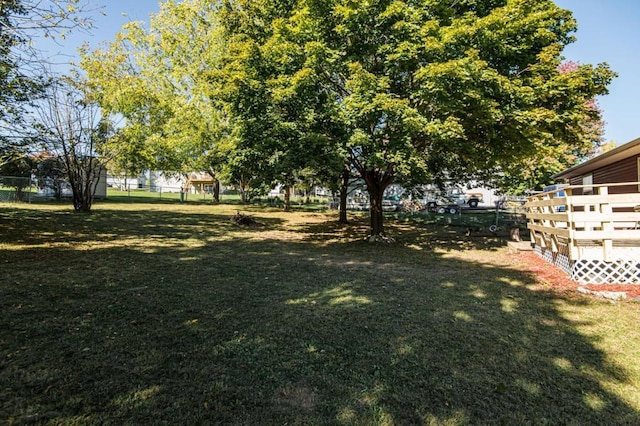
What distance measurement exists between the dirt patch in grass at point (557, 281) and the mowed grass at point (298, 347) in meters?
0.33

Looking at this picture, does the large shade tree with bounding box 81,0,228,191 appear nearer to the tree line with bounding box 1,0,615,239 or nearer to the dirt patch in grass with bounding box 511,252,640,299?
the tree line with bounding box 1,0,615,239

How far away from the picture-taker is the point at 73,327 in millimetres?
3547

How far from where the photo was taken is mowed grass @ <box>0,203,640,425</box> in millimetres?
2412

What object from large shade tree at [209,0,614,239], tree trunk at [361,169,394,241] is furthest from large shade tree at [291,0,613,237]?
tree trunk at [361,169,394,241]

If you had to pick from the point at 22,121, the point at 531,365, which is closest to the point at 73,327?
the point at 531,365

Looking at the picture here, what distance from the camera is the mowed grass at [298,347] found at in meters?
2.41

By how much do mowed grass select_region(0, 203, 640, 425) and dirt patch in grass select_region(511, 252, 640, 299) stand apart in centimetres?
33

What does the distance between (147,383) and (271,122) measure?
8073 mm

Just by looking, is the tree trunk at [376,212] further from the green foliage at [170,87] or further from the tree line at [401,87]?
the green foliage at [170,87]

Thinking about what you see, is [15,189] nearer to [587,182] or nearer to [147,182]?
[587,182]

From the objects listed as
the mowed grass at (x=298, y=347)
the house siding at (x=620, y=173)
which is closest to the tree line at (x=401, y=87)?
the house siding at (x=620, y=173)

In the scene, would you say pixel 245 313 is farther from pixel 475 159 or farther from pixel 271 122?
pixel 475 159


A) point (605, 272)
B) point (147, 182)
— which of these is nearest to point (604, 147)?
point (605, 272)

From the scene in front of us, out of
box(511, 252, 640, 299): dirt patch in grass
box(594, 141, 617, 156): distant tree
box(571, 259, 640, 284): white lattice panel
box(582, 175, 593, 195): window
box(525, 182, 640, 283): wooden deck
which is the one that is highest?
box(594, 141, 617, 156): distant tree
